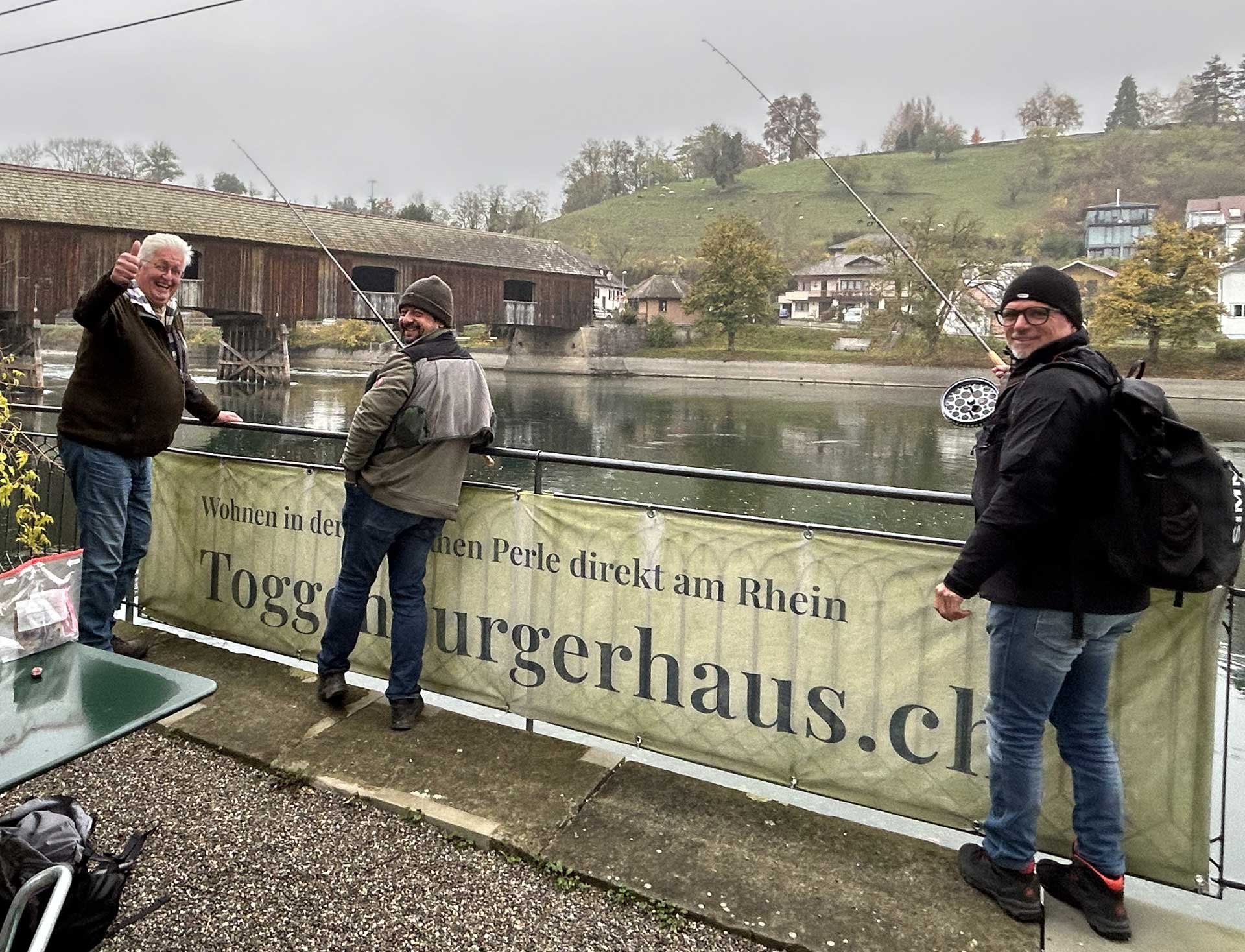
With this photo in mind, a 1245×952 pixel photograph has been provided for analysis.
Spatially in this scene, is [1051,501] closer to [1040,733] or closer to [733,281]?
[1040,733]

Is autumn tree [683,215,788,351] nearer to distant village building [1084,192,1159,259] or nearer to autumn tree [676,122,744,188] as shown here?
distant village building [1084,192,1159,259]

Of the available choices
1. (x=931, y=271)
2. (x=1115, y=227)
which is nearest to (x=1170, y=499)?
(x=931, y=271)

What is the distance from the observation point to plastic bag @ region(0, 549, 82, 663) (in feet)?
7.19

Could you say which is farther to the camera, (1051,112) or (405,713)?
(1051,112)

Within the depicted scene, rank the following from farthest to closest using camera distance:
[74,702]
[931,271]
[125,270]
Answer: [931,271], [125,270], [74,702]

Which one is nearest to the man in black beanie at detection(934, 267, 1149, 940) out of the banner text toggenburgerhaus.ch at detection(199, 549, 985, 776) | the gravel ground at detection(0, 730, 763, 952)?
the banner text toggenburgerhaus.ch at detection(199, 549, 985, 776)

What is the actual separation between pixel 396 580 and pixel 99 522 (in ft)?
4.07

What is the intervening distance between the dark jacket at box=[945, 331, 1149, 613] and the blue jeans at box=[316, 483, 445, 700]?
6.48 ft

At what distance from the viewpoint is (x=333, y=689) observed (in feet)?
11.5

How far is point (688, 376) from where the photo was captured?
6438 cm

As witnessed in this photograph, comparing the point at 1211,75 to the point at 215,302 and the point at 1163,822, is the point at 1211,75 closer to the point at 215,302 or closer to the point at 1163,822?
the point at 215,302

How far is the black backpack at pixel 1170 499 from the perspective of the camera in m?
2.03

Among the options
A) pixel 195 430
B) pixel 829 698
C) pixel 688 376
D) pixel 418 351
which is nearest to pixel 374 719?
pixel 418 351

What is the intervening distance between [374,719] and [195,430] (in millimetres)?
23530
